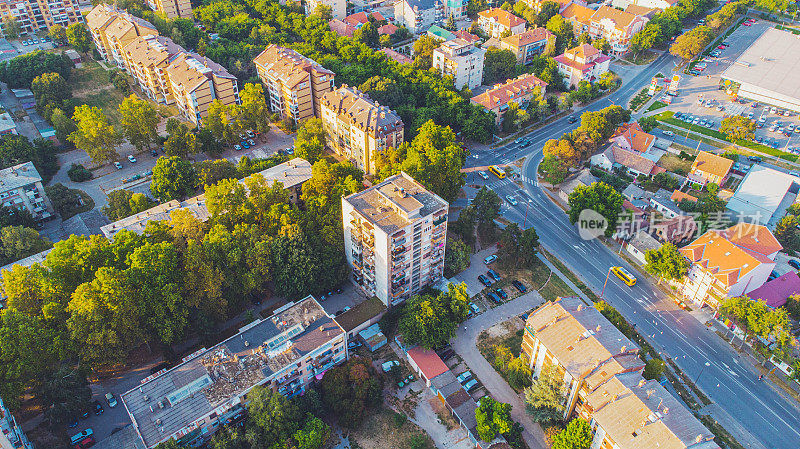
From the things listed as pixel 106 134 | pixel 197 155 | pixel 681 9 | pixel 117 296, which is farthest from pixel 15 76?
pixel 681 9

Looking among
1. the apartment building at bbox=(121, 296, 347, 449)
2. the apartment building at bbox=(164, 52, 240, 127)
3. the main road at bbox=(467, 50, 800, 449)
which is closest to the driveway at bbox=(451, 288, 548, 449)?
the main road at bbox=(467, 50, 800, 449)

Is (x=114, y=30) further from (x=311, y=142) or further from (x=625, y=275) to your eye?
(x=625, y=275)

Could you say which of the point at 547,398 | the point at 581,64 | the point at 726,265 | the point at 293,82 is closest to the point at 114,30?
the point at 293,82

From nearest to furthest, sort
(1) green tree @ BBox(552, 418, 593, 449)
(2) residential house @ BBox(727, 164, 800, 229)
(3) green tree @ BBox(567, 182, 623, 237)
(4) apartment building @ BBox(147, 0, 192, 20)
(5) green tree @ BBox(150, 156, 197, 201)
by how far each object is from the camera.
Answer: (1) green tree @ BBox(552, 418, 593, 449), (3) green tree @ BBox(567, 182, 623, 237), (5) green tree @ BBox(150, 156, 197, 201), (2) residential house @ BBox(727, 164, 800, 229), (4) apartment building @ BBox(147, 0, 192, 20)

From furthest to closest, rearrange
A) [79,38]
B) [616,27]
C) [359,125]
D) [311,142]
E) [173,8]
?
1. [173,8]
2. [616,27]
3. [79,38]
4. [311,142]
5. [359,125]

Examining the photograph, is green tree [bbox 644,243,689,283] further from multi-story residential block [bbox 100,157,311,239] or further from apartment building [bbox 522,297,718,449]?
multi-story residential block [bbox 100,157,311,239]

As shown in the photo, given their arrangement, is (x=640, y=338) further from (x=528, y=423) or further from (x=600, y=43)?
(x=600, y=43)

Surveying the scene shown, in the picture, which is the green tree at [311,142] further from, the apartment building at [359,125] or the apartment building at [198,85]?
the apartment building at [198,85]
